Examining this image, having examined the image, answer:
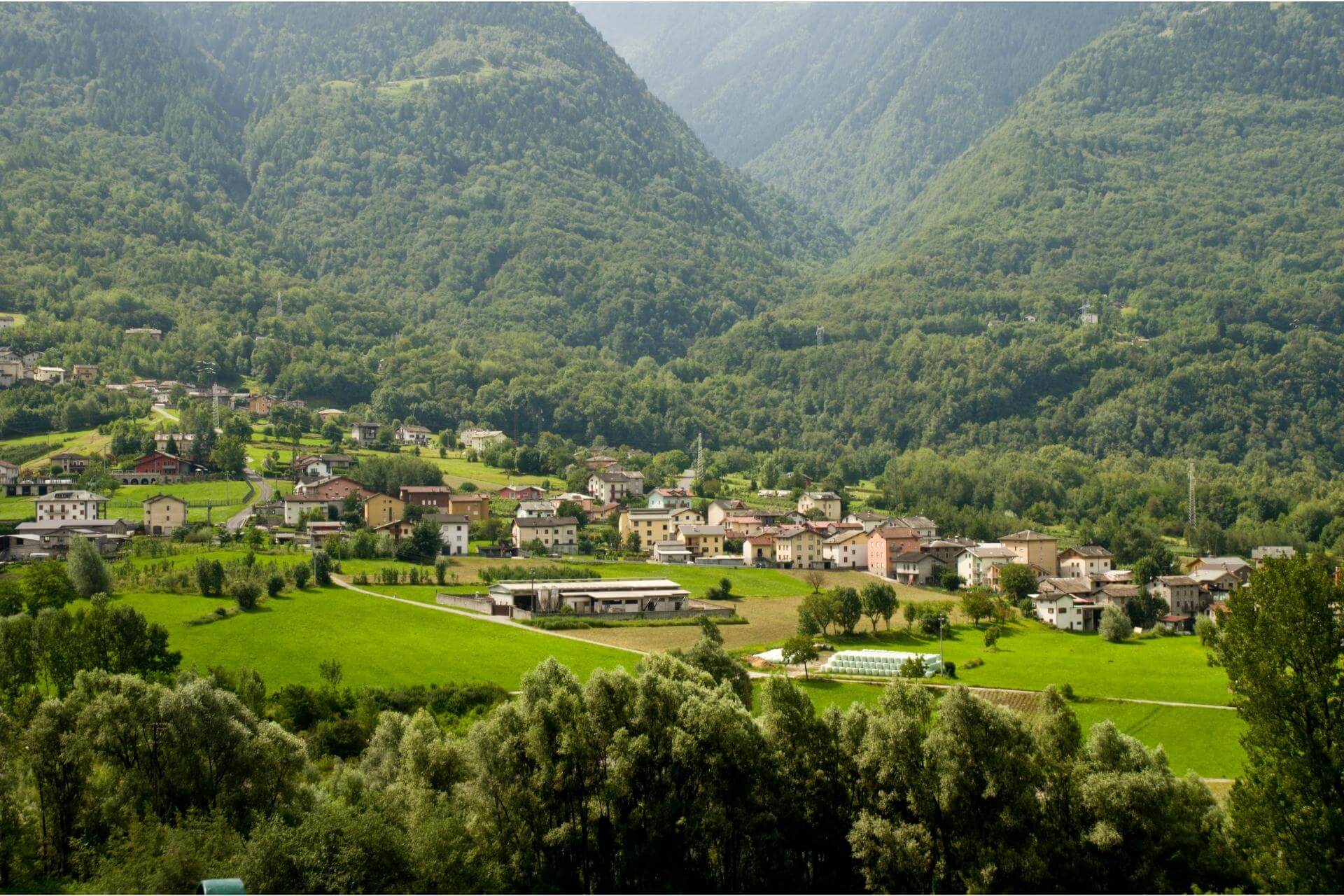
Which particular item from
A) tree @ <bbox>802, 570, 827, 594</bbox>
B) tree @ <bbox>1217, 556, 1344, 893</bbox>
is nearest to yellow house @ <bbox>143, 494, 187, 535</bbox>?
tree @ <bbox>802, 570, 827, 594</bbox>

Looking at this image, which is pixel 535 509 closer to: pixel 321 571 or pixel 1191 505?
pixel 321 571

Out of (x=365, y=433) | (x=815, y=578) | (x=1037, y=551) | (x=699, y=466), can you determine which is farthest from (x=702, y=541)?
(x=365, y=433)

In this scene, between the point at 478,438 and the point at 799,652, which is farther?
the point at 478,438

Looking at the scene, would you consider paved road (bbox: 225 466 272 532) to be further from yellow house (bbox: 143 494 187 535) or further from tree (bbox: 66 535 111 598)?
tree (bbox: 66 535 111 598)

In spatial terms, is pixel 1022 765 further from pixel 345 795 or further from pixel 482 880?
pixel 345 795

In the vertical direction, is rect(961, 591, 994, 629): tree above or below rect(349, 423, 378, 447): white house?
below

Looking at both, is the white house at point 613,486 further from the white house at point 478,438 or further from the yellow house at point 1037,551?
the yellow house at point 1037,551

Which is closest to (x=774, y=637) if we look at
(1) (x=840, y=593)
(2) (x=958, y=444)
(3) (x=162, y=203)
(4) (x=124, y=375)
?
(1) (x=840, y=593)
